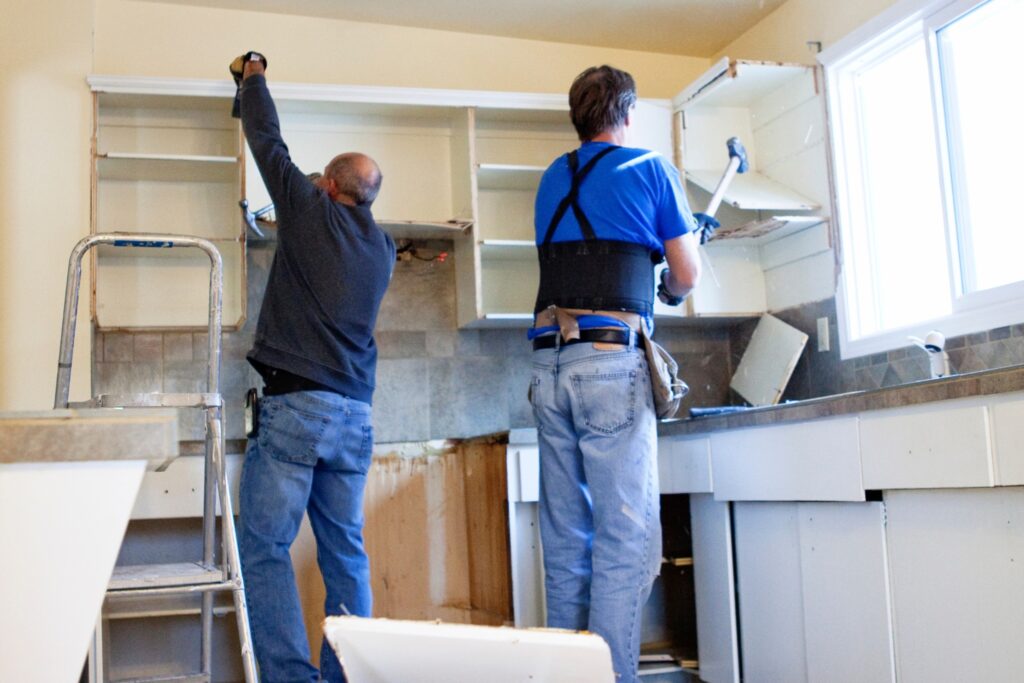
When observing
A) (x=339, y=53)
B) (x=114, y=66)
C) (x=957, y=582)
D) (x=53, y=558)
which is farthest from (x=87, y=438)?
(x=339, y=53)

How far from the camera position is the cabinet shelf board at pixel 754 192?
3.72 metres

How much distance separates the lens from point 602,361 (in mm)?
2555

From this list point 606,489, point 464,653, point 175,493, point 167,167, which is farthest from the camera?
point 167,167

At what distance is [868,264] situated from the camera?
3625 mm

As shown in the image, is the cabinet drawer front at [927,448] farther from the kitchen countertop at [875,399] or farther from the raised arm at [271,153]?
the raised arm at [271,153]

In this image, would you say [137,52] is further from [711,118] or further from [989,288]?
[989,288]

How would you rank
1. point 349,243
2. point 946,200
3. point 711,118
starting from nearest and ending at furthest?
point 349,243
point 946,200
point 711,118

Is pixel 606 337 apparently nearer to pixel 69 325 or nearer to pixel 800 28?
pixel 69 325

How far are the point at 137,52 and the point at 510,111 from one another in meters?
1.35

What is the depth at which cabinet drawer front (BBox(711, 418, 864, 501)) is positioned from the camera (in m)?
2.52

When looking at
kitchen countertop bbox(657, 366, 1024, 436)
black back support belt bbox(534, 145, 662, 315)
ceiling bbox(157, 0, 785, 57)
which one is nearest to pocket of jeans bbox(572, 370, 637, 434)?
black back support belt bbox(534, 145, 662, 315)

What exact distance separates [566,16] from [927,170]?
1489 millimetres

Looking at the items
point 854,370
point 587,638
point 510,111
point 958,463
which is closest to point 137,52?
point 510,111

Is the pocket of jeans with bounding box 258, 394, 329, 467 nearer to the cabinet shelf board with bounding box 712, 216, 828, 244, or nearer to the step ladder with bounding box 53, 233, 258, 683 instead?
the step ladder with bounding box 53, 233, 258, 683
